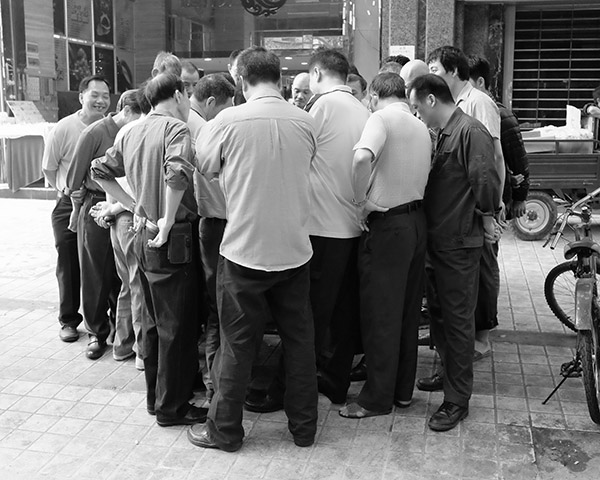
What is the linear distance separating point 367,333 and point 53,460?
1.83 m

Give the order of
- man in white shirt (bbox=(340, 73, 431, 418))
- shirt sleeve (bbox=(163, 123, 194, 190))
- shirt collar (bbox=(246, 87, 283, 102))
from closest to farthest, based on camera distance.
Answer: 1. shirt collar (bbox=(246, 87, 283, 102))
2. shirt sleeve (bbox=(163, 123, 194, 190))
3. man in white shirt (bbox=(340, 73, 431, 418))

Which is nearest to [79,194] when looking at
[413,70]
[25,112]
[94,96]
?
[94,96]

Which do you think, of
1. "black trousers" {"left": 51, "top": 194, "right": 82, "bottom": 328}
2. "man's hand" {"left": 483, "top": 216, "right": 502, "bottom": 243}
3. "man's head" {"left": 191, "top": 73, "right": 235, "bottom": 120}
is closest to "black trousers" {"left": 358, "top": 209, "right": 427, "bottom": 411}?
"man's hand" {"left": 483, "top": 216, "right": 502, "bottom": 243}

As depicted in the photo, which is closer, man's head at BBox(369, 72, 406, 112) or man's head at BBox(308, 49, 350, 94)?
man's head at BBox(369, 72, 406, 112)

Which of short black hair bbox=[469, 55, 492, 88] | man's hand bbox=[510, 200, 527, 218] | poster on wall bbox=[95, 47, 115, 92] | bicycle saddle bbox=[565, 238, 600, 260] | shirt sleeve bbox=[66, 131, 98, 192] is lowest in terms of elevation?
bicycle saddle bbox=[565, 238, 600, 260]

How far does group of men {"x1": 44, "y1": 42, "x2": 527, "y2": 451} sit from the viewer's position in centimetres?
385

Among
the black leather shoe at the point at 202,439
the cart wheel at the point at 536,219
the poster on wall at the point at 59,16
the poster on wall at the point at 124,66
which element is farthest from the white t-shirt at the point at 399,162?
the poster on wall at the point at 124,66

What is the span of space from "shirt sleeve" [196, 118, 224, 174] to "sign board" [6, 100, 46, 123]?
11.0m

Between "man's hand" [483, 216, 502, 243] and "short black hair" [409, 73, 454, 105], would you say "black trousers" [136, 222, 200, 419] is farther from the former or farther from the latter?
"man's hand" [483, 216, 502, 243]

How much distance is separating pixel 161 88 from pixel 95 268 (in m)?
1.80

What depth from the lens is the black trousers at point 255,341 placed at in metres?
3.89

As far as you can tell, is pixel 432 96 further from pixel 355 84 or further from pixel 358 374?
pixel 358 374

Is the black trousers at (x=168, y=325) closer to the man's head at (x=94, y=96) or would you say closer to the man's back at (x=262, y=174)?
the man's back at (x=262, y=174)

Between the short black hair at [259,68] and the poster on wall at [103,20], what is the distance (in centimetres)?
1344
